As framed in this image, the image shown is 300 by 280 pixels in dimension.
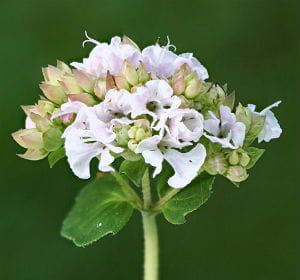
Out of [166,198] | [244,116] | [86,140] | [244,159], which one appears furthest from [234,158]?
[86,140]

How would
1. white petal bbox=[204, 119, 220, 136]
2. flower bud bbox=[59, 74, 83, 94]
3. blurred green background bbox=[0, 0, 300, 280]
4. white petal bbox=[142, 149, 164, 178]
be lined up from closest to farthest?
white petal bbox=[142, 149, 164, 178]
white petal bbox=[204, 119, 220, 136]
flower bud bbox=[59, 74, 83, 94]
blurred green background bbox=[0, 0, 300, 280]

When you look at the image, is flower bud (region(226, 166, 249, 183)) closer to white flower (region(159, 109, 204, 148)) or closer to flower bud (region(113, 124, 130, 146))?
white flower (region(159, 109, 204, 148))

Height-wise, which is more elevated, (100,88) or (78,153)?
Result: (100,88)

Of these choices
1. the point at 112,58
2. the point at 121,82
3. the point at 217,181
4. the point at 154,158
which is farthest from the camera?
the point at 217,181

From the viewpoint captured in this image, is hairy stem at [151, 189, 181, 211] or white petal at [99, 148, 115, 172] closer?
white petal at [99, 148, 115, 172]

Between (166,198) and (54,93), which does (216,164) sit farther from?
(54,93)

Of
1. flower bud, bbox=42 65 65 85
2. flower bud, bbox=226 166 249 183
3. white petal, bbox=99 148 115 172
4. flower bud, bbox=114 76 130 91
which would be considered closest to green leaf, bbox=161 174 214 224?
flower bud, bbox=226 166 249 183
